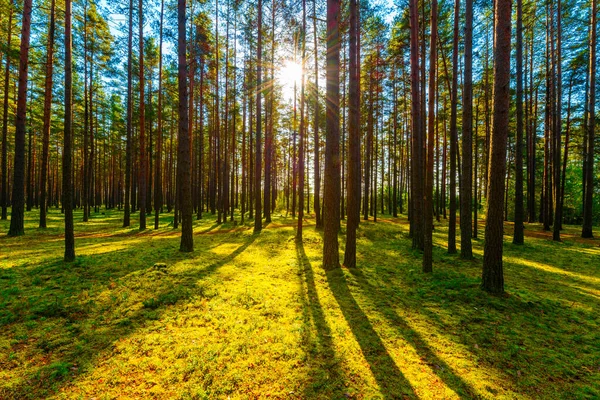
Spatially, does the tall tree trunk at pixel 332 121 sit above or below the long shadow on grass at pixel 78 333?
above

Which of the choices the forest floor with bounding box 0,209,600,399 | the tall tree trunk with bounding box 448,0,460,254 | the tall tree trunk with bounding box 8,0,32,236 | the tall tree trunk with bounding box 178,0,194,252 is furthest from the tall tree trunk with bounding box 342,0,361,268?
the tall tree trunk with bounding box 8,0,32,236

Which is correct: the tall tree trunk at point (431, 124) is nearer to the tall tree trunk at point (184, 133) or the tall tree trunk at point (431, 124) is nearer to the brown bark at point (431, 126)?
the brown bark at point (431, 126)

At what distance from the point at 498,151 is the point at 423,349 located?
473 cm

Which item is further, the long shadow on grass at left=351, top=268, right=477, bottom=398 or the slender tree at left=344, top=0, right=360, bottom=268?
the slender tree at left=344, top=0, right=360, bottom=268

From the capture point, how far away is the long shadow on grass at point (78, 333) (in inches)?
109

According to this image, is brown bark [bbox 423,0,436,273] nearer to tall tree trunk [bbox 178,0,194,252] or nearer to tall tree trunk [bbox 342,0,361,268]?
tall tree trunk [bbox 342,0,361,268]

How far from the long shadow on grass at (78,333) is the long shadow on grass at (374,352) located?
3.62 metres

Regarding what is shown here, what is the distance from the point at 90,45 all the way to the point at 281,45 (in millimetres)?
14764

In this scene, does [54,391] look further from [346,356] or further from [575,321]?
[575,321]

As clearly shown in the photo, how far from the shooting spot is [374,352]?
356 cm

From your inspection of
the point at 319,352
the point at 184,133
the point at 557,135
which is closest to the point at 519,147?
the point at 557,135

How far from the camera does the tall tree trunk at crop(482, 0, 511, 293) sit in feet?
17.3

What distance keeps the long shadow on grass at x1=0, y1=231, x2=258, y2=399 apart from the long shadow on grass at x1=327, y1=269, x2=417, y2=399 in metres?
3.62

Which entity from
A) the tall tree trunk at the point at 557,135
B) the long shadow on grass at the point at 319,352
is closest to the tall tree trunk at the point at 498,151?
the long shadow on grass at the point at 319,352
